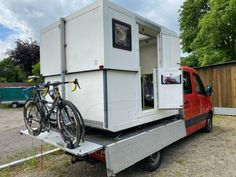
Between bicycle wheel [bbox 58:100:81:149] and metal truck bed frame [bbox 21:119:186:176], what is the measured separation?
100mm

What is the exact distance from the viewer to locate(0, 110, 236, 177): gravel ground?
3.84 meters

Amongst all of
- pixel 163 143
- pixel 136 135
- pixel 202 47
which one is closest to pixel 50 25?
pixel 136 135

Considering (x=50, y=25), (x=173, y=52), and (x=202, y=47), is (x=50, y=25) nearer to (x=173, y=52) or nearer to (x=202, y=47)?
(x=173, y=52)

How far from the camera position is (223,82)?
33.3 feet

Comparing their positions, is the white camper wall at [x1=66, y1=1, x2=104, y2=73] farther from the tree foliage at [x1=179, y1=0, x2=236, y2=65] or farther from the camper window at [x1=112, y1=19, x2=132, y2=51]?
the tree foliage at [x1=179, y1=0, x2=236, y2=65]

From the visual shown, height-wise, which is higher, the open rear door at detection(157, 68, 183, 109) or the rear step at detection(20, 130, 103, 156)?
the open rear door at detection(157, 68, 183, 109)

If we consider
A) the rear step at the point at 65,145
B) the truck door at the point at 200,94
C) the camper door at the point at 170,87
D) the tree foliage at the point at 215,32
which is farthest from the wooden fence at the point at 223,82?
the rear step at the point at 65,145

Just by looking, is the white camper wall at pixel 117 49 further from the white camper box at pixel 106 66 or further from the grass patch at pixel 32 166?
the grass patch at pixel 32 166

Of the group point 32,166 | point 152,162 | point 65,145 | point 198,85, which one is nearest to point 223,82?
point 198,85

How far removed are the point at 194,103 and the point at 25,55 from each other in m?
18.7

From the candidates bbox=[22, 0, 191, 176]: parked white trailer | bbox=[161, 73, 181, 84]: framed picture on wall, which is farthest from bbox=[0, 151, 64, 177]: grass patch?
bbox=[161, 73, 181, 84]: framed picture on wall

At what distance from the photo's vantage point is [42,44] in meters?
4.46

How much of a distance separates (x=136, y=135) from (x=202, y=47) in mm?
14080

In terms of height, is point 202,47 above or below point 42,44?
above
